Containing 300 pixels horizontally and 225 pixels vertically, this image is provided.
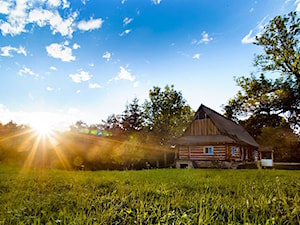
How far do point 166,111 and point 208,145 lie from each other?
2222 centimetres

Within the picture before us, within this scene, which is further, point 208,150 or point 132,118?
point 132,118

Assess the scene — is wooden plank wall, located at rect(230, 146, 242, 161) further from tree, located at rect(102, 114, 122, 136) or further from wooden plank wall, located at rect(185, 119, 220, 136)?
tree, located at rect(102, 114, 122, 136)

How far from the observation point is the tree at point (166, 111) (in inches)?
1841

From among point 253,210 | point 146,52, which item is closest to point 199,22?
point 146,52

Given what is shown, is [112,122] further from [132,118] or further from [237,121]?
[237,121]

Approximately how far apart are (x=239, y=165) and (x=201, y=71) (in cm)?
1795

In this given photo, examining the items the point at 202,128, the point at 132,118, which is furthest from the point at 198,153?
the point at 132,118

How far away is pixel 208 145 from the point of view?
26.2 m

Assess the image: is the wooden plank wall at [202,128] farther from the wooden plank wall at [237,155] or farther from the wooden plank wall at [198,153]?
the wooden plank wall at [237,155]

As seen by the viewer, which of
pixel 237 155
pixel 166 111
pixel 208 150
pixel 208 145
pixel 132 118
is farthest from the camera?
pixel 166 111

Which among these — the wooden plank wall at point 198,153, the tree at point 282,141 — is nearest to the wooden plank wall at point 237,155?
the wooden plank wall at point 198,153

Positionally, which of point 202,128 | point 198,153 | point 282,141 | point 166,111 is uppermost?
point 166,111

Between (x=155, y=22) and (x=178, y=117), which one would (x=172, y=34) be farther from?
(x=178, y=117)

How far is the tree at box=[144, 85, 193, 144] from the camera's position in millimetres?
46750
